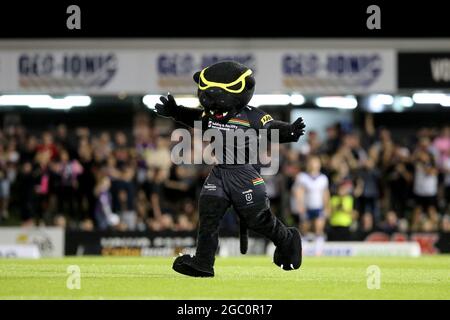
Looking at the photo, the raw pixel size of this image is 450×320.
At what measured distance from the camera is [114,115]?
27750 mm

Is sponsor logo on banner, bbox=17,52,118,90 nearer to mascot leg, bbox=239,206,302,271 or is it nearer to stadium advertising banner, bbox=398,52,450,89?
stadium advertising banner, bbox=398,52,450,89

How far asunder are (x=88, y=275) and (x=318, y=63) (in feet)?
41.9

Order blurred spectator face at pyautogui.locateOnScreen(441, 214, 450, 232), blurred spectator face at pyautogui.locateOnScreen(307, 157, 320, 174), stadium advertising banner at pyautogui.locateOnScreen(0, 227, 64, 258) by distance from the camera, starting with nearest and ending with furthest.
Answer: blurred spectator face at pyautogui.locateOnScreen(307, 157, 320, 174) < stadium advertising banner at pyautogui.locateOnScreen(0, 227, 64, 258) < blurred spectator face at pyautogui.locateOnScreen(441, 214, 450, 232)

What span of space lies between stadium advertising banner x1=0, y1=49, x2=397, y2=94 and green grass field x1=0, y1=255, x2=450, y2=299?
32.5 ft

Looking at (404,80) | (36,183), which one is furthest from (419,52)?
(36,183)

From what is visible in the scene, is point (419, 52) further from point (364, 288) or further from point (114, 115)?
point (364, 288)

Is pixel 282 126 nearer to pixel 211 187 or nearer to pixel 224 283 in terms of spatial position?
pixel 211 187

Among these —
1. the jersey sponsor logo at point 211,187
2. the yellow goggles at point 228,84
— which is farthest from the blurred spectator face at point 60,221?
the yellow goggles at point 228,84

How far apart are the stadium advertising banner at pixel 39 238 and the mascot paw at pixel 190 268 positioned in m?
10.5

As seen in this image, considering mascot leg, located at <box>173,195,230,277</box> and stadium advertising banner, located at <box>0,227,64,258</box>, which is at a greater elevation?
mascot leg, located at <box>173,195,230,277</box>

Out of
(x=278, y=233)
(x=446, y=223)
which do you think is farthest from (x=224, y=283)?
(x=446, y=223)

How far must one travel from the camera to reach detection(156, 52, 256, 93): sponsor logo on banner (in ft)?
75.2

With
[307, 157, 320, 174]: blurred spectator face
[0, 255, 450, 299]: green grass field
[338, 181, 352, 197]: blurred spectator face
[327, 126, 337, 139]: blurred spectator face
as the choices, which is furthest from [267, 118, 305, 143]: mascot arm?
[327, 126, 337, 139]: blurred spectator face

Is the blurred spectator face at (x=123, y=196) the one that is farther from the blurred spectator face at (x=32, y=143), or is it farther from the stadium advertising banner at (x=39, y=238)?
the blurred spectator face at (x=32, y=143)
